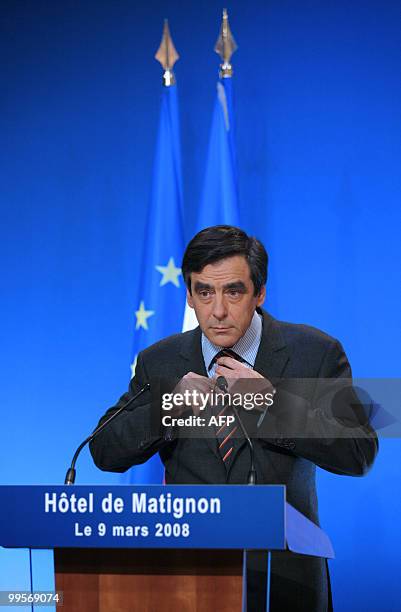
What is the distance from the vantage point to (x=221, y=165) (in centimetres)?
411

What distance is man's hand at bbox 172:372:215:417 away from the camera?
227 cm

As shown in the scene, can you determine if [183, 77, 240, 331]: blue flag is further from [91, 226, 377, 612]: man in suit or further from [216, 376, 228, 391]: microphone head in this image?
[216, 376, 228, 391]: microphone head

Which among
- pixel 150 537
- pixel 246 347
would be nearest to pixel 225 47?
pixel 246 347

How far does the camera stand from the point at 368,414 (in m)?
2.54

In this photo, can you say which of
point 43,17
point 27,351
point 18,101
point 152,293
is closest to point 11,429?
point 27,351

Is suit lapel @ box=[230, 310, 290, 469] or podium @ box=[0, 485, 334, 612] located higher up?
suit lapel @ box=[230, 310, 290, 469]

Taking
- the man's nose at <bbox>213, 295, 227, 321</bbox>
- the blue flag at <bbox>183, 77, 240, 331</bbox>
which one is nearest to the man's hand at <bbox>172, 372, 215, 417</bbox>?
the man's nose at <bbox>213, 295, 227, 321</bbox>

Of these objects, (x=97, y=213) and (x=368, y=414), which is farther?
(x=97, y=213)

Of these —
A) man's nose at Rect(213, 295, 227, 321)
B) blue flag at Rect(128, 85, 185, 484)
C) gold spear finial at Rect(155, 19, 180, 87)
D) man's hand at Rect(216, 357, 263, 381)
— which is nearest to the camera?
man's hand at Rect(216, 357, 263, 381)

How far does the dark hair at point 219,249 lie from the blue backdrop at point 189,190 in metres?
1.59

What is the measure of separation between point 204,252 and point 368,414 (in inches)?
24.7

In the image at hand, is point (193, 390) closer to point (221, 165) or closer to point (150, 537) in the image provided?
point (150, 537)

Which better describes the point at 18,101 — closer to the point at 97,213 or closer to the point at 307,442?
the point at 97,213

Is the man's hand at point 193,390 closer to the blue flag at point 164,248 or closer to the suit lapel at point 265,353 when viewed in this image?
the suit lapel at point 265,353
